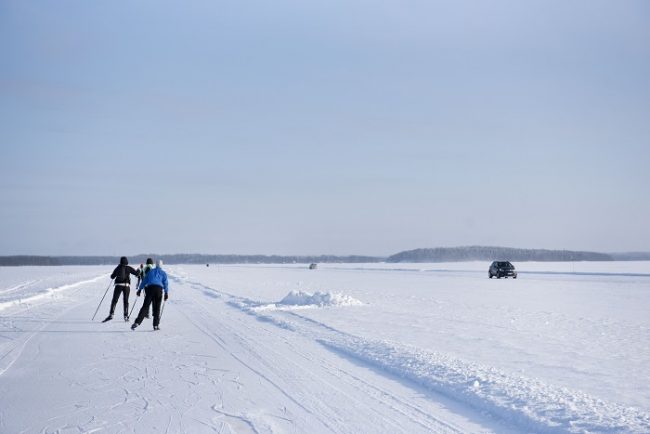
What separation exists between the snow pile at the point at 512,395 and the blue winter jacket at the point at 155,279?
20.6 ft

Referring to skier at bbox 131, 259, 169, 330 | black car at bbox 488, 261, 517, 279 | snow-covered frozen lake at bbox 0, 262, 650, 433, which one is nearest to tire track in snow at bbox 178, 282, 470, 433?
snow-covered frozen lake at bbox 0, 262, 650, 433

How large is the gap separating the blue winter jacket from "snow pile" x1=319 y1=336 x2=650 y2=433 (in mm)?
6280

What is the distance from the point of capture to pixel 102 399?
7277mm

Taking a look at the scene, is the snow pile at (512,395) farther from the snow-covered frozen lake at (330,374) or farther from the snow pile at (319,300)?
the snow pile at (319,300)

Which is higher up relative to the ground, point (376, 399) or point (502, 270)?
point (502, 270)

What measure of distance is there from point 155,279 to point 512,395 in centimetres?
991

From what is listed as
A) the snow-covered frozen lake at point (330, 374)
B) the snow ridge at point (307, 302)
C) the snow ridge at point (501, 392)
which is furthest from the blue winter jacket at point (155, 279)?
the snow ridge at point (307, 302)

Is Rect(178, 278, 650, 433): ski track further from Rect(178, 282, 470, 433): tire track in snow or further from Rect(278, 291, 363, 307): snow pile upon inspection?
Rect(278, 291, 363, 307): snow pile

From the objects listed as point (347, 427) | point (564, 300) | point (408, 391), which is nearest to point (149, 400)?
point (347, 427)

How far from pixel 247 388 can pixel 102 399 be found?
1.82 metres

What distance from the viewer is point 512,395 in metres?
7.12

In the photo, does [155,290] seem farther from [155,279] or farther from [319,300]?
[319,300]

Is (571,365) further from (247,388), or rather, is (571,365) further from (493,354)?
(247,388)

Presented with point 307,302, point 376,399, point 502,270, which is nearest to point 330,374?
point 376,399
